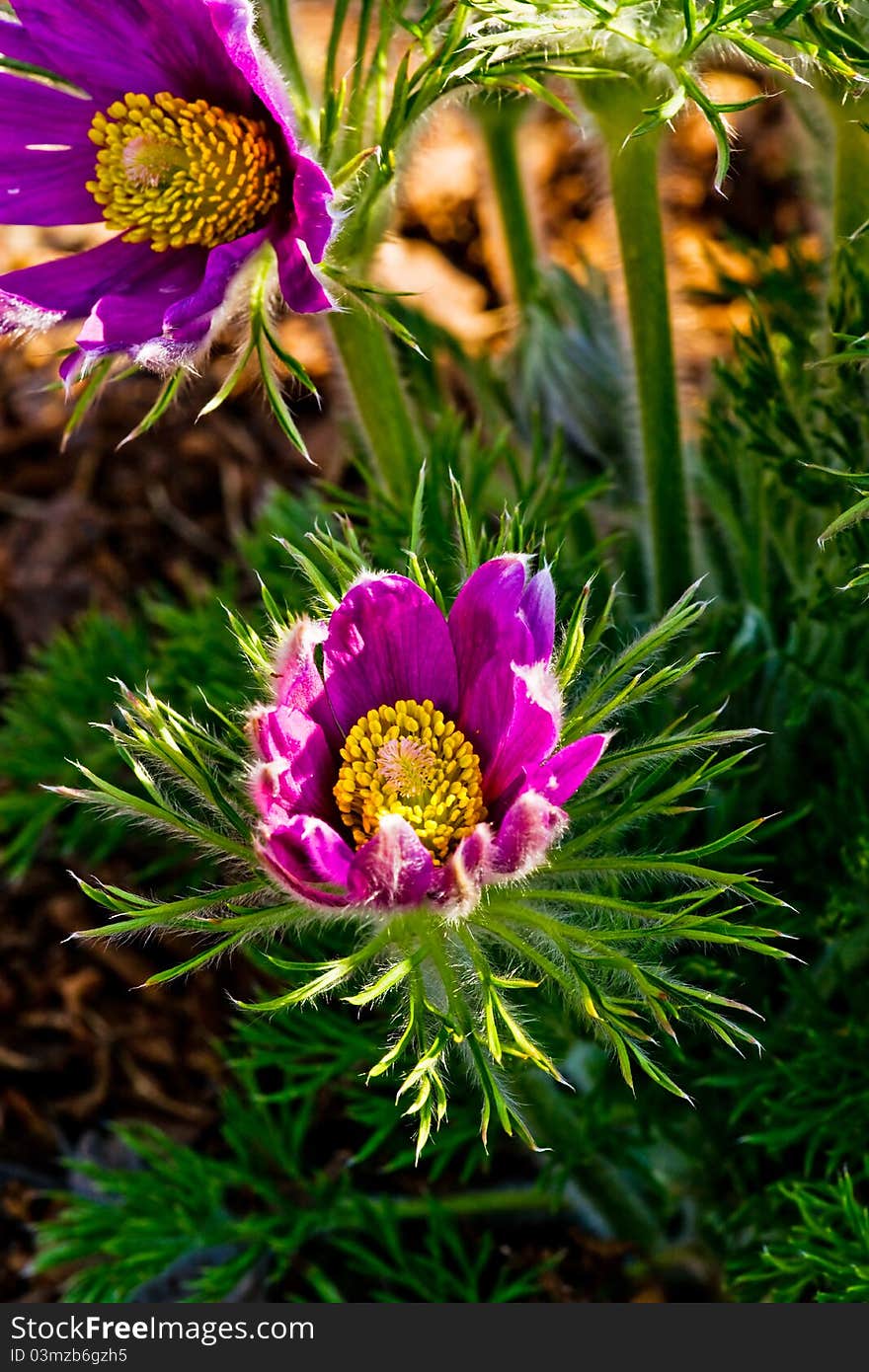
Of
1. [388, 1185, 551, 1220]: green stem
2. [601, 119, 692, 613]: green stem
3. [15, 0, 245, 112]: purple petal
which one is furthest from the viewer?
[388, 1185, 551, 1220]: green stem

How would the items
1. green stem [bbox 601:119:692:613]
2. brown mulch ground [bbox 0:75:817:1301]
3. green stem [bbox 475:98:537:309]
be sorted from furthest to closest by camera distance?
brown mulch ground [bbox 0:75:817:1301], green stem [bbox 475:98:537:309], green stem [bbox 601:119:692:613]

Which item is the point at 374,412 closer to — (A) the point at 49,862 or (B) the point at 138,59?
(B) the point at 138,59

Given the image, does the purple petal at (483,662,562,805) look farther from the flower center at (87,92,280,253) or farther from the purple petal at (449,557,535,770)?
the flower center at (87,92,280,253)

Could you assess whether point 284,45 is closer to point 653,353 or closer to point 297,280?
point 297,280

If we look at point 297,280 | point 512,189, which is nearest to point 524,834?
point 297,280

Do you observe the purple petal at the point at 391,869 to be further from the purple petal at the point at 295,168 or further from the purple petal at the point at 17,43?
the purple petal at the point at 17,43

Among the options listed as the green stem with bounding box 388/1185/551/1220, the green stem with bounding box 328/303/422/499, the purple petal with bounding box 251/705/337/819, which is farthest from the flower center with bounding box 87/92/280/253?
the green stem with bounding box 388/1185/551/1220
